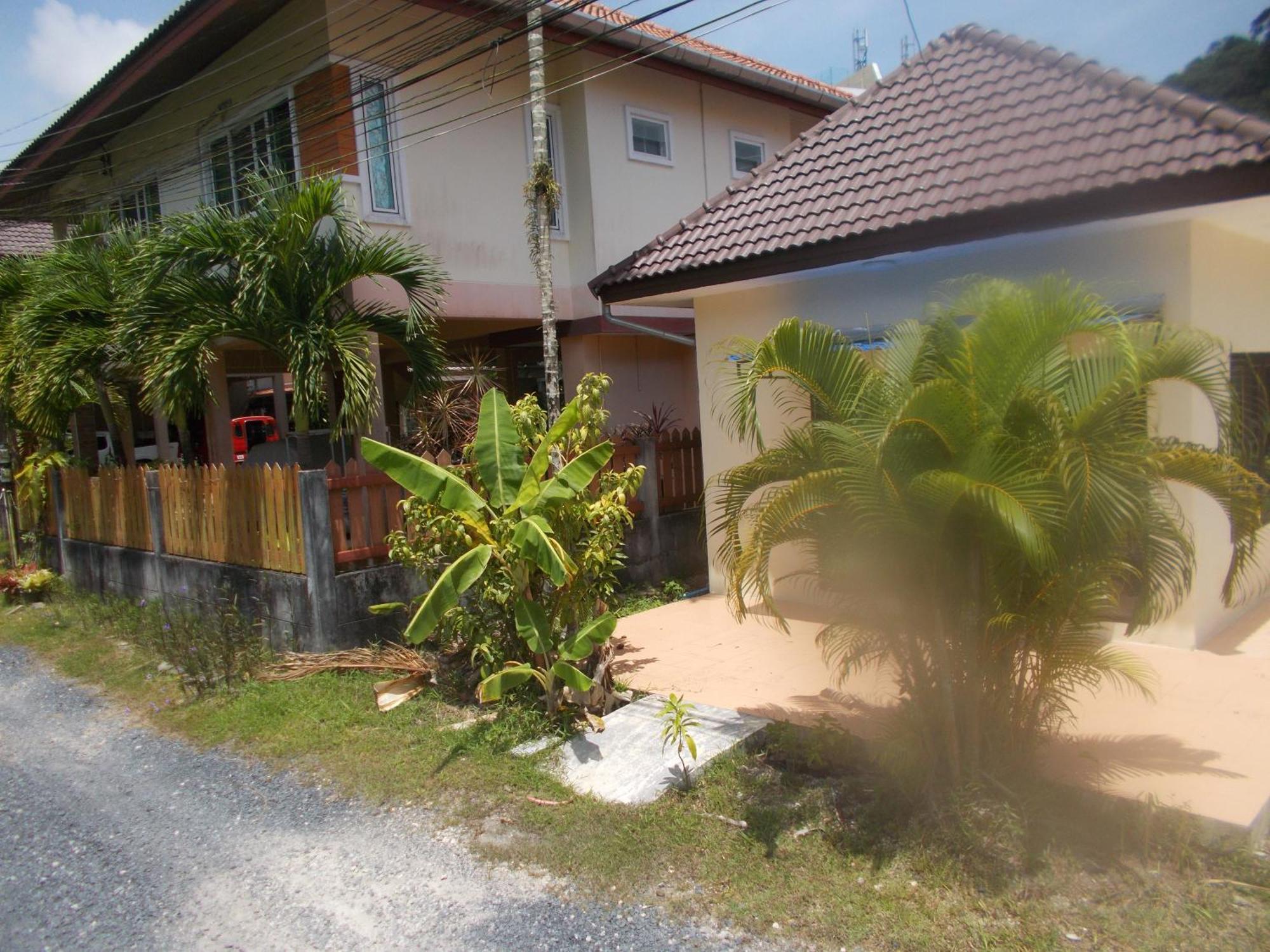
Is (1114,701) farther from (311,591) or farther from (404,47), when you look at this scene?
(404,47)

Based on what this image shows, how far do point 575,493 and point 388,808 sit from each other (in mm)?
2170

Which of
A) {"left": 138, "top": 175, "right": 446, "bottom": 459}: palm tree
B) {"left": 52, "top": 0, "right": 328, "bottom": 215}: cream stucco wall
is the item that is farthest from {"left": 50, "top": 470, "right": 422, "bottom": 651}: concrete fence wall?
{"left": 52, "top": 0, "right": 328, "bottom": 215}: cream stucco wall

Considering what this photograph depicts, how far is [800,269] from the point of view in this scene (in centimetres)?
727

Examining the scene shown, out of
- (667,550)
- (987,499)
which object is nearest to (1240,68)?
(667,550)

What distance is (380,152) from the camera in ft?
34.2

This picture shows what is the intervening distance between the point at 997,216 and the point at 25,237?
21.5 metres

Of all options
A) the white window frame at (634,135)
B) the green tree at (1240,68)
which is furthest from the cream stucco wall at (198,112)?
the green tree at (1240,68)

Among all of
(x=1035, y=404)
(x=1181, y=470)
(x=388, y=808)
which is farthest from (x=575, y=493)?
(x=1181, y=470)

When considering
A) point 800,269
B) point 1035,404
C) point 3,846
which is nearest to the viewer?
point 1035,404

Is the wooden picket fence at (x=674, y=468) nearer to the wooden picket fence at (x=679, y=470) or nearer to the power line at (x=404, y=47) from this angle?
the wooden picket fence at (x=679, y=470)

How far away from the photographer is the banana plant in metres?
5.53

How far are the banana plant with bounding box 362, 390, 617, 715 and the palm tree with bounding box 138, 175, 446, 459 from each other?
6.34 feet

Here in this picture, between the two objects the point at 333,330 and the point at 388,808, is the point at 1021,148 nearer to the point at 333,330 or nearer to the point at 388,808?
the point at 333,330

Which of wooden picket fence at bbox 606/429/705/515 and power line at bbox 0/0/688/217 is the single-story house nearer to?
wooden picket fence at bbox 606/429/705/515
